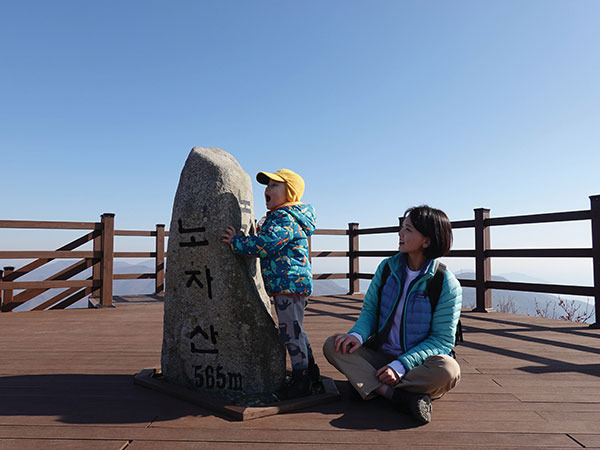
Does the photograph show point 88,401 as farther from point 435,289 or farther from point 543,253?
point 543,253

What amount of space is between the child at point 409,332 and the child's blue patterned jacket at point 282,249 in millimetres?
396

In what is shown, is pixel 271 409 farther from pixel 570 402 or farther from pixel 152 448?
pixel 570 402

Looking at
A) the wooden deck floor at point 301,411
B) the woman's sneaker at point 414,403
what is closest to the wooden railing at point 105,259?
the wooden deck floor at point 301,411

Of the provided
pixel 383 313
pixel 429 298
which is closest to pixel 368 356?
pixel 383 313

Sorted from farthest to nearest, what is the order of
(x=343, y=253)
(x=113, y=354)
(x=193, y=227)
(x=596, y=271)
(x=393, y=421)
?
(x=343, y=253), (x=596, y=271), (x=113, y=354), (x=193, y=227), (x=393, y=421)

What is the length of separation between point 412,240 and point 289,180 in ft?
2.62

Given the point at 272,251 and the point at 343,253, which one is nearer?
the point at 272,251

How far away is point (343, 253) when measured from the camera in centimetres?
898

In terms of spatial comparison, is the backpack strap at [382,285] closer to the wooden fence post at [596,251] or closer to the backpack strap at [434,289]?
the backpack strap at [434,289]

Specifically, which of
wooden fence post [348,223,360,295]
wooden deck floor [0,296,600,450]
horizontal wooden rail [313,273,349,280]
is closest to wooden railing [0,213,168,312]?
wooden deck floor [0,296,600,450]

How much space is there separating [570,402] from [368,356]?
1176 millimetres

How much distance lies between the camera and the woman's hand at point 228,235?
95.4 inches

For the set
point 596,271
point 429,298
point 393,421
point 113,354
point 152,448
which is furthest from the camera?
point 596,271

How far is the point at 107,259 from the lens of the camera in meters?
7.10
